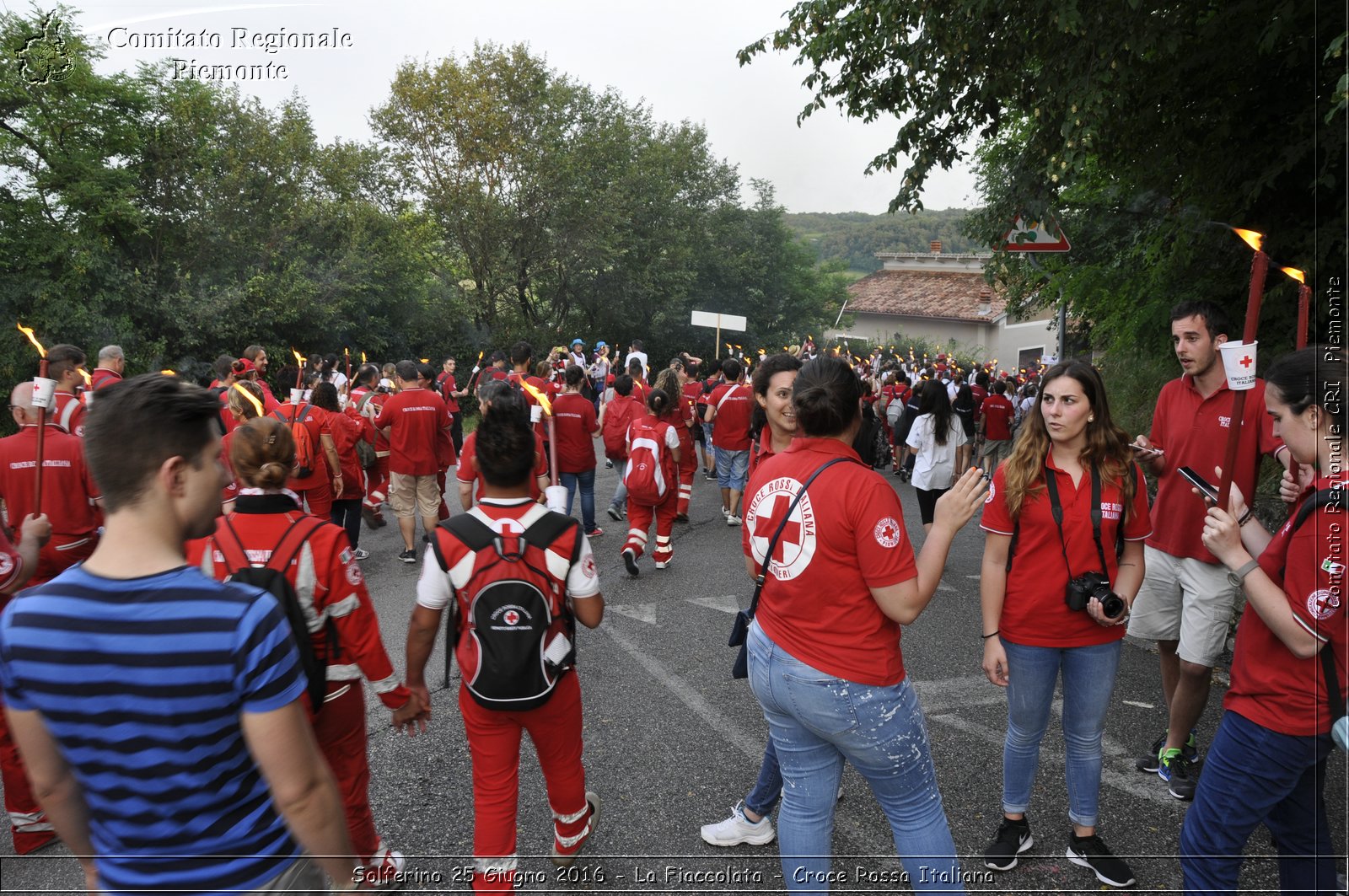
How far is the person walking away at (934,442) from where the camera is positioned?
308 inches

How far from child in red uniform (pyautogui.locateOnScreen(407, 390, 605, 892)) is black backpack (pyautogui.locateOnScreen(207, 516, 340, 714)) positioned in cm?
31

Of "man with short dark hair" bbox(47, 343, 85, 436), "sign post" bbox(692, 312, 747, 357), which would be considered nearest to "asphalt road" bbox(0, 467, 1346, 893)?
"man with short dark hair" bbox(47, 343, 85, 436)

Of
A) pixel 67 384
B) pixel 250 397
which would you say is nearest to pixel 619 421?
pixel 250 397

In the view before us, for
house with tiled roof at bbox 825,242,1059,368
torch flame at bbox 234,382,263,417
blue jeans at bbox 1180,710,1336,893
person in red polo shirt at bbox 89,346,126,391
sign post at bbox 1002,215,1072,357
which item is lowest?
blue jeans at bbox 1180,710,1336,893

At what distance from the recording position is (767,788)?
358cm

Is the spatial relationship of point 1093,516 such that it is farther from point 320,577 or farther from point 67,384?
point 67,384

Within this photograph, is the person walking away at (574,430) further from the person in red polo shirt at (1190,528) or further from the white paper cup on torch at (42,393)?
the person in red polo shirt at (1190,528)

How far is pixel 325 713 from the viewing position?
3045mm

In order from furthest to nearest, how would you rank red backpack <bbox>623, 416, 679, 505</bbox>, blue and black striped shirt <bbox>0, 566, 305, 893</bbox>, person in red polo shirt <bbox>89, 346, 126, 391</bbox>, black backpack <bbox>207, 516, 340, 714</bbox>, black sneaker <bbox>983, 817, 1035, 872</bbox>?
1. red backpack <bbox>623, 416, 679, 505</bbox>
2. person in red polo shirt <bbox>89, 346, 126, 391</bbox>
3. black sneaker <bbox>983, 817, 1035, 872</bbox>
4. black backpack <bbox>207, 516, 340, 714</bbox>
5. blue and black striped shirt <bbox>0, 566, 305, 893</bbox>

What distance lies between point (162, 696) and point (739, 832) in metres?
2.69

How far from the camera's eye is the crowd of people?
64.8 inches

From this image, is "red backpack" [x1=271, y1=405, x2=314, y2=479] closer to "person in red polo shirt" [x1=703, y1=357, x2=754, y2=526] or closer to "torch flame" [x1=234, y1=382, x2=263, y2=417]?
"torch flame" [x1=234, y1=382, x2=263, y2=417]

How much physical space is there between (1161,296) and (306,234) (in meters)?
23.7

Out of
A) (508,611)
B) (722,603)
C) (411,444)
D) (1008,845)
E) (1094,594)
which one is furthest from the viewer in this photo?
(411,444)
